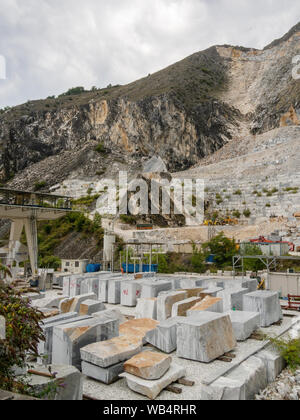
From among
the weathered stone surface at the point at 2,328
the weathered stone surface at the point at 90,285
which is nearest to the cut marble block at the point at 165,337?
the weathered stone surface at the point at 2,328

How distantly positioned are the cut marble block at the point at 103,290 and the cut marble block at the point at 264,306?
6.78m

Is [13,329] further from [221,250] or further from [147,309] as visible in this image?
[221,250]

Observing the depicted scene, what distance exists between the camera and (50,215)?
22797mm

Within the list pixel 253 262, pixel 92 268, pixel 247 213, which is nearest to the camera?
pixel 253 262

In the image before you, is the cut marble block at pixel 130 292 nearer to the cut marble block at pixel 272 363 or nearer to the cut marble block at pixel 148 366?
the cut marble block at pixel 272 363

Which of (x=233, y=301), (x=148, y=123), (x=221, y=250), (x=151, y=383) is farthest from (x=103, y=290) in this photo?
(x=148, y=123)

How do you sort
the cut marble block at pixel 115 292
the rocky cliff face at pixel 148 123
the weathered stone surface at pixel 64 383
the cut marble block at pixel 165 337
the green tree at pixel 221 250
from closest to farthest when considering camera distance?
1. the weathered stone surface at pixel 64 383
2. the cut marble block at pixel 165 337
3. the cut marble block at pixel 115 292
4. the green tree at pixel 221 250
5. the rocky cliff face at pixel 148 123

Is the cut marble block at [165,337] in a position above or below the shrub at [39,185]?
below

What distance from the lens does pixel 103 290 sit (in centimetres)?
1480

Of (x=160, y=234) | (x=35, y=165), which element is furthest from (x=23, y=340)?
(x=35, y=165)

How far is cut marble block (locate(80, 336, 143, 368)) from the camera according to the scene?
19.5 ft

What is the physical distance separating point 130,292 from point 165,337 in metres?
6.07

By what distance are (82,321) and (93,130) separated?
5811 cm

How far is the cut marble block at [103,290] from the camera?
48.3 ft
